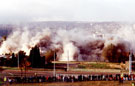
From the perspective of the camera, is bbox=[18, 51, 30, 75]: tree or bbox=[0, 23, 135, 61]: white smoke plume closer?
bbox=[18, 51, 30, 75]: tree

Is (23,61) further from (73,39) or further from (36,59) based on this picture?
(73,39)

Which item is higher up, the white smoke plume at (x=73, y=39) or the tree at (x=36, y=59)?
the white smoke plume at (x=73, y=39)

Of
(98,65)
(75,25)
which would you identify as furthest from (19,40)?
(98,65)

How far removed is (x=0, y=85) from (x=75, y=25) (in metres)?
→ 3.95

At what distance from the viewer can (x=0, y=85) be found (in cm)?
1128

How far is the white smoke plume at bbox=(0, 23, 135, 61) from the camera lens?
12969 millimetres

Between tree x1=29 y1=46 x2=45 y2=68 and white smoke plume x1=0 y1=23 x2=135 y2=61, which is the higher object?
white smoke plume x1=0 y1=23 x2=135 y2=61

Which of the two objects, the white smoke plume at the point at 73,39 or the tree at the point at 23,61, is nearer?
the tree at the point at 23,61

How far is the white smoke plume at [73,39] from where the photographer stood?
13.0 meters

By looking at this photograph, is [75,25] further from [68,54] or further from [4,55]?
[4,55]

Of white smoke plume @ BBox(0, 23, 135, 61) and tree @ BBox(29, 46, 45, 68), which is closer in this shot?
tree @ BBox(29, 46, 45, 68)

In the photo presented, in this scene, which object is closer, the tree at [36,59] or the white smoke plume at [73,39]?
the tree at [36,59]

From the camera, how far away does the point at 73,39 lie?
13.3 meters

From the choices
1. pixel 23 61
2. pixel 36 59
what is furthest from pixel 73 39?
pixel 23 61
